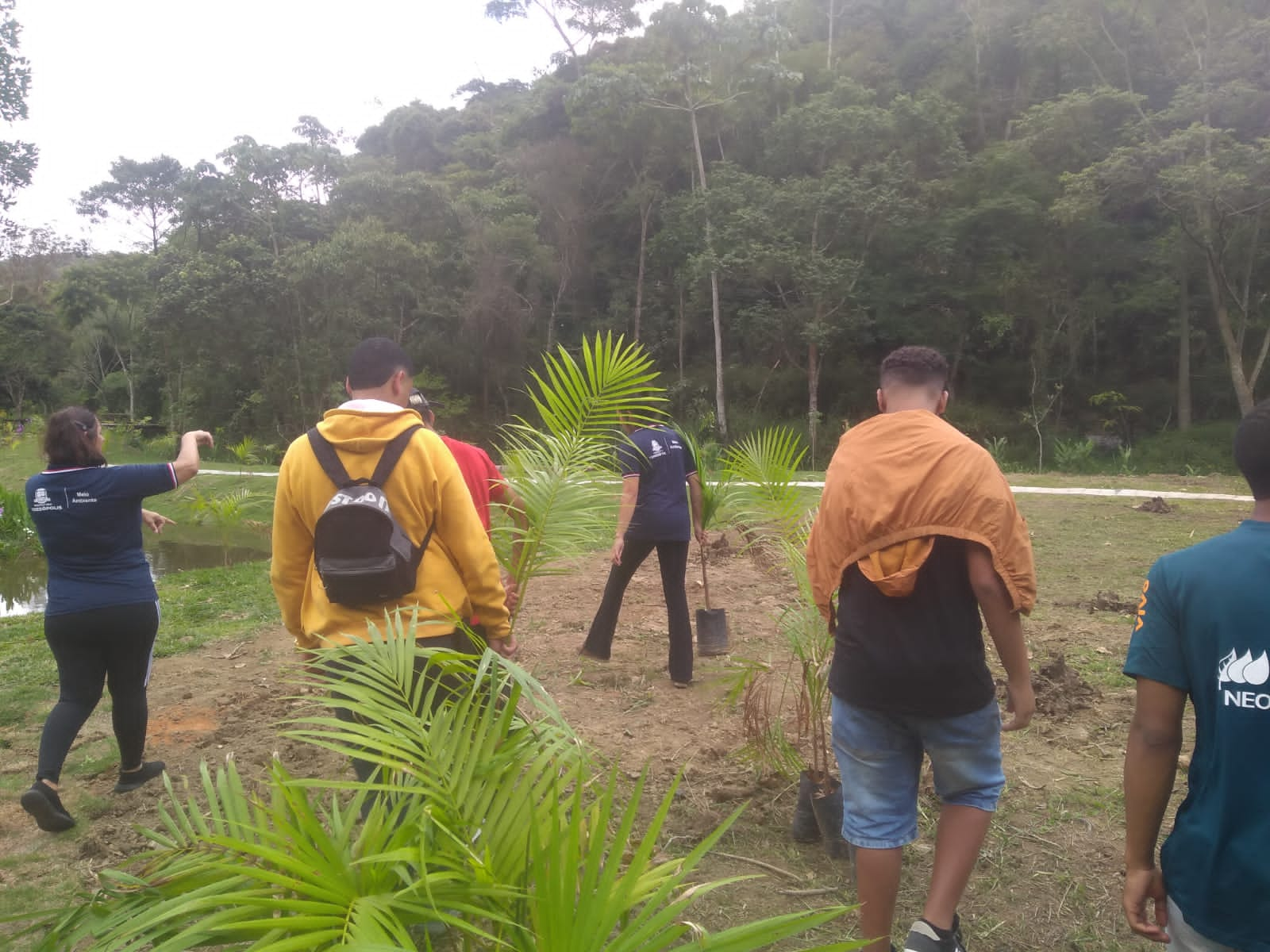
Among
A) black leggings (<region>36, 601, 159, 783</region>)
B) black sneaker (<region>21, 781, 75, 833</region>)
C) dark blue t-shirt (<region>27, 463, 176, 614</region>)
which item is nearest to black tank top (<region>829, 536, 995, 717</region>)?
dark blue t-shirt (<region>27, 463, 176, 614</region>)

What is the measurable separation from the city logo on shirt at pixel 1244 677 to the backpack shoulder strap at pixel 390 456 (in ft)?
6.29

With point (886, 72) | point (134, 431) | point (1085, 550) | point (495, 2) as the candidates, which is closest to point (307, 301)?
A: point (134, 431)

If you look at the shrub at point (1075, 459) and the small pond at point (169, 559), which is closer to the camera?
the small pond at point (169, 559)

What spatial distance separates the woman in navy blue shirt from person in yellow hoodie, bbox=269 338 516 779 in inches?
40.6

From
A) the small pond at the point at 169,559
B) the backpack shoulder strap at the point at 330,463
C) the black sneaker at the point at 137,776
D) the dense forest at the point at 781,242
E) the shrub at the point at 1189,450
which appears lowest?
the small pond at the point at 169,559

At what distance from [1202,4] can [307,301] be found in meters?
24.5

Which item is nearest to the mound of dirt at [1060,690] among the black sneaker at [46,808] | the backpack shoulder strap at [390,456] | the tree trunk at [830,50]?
the backpack shoulder strap at [390,456]

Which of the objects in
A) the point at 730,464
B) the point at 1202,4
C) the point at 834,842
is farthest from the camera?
the point at 1202,4

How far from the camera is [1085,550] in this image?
26.5ft

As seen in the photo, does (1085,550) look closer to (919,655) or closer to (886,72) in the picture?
(919,655)

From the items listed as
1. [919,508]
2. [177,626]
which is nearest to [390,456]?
[919,508]

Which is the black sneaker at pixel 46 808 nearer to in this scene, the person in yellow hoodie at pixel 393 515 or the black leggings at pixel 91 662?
the black leggings at pixel 91 662

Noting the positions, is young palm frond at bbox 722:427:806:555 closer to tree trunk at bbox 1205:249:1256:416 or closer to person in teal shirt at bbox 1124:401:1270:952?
person in teal shirt at bbox 1124:401:1270:952

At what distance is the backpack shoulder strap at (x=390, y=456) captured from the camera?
2357 millimetres
